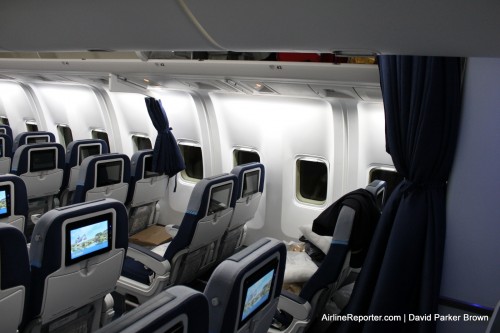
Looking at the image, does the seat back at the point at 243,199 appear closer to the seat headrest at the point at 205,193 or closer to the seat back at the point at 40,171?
the seat headrest at the point at 205,193

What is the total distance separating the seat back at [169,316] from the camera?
144cm

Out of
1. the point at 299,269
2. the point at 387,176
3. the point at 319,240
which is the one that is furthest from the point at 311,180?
the point at 299,269

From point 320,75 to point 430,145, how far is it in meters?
1.34

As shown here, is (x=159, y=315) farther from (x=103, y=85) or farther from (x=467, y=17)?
(x=103, y=85)

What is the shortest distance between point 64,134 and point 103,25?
28.9 feet

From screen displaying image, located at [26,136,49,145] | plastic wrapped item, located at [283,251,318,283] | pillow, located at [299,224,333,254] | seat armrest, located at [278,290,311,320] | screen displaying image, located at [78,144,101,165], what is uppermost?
screen displaying image, located at [26,136,49,145]

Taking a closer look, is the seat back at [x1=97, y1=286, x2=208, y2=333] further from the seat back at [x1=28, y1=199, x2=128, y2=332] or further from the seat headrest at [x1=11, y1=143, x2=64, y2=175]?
the seat headrest at [x1=11, y1=143, x2=64, y2=175]

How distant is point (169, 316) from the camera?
1521 mm

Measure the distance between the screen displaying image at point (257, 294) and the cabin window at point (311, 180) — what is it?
11.0 ft

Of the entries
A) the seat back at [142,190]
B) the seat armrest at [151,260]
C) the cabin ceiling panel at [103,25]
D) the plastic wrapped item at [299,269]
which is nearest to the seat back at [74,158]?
the seat back at [142,190]

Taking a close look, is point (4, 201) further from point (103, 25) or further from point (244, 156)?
point (244, 156)

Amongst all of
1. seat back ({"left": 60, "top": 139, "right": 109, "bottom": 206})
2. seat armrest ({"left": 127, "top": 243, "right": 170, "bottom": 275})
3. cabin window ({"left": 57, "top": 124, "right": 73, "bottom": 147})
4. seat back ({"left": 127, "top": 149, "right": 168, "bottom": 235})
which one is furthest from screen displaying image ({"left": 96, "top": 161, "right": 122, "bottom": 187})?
cabin window ({"left": 57, "top": 124, "right": 73, "bottom": 147})

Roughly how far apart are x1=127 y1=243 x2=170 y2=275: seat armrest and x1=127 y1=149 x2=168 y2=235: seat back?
5.39ft

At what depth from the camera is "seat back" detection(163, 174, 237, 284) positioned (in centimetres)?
400
